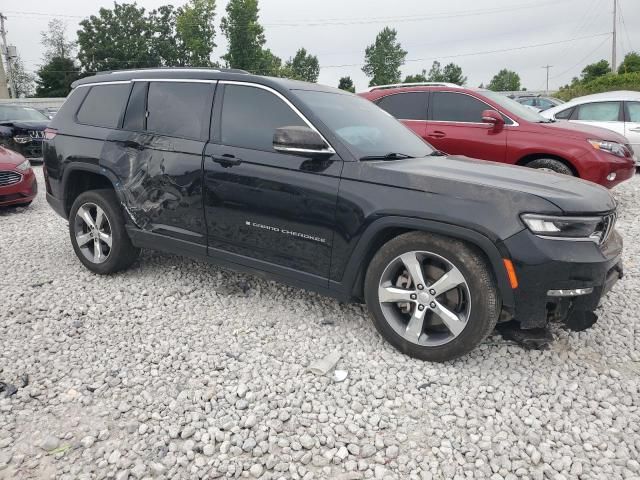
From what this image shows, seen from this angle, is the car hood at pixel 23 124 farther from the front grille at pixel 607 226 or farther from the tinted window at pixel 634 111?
the tinted window at pixel 634 111

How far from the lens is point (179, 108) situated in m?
3.77

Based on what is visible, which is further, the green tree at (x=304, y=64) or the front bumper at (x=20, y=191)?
the green tree at (x=304, y=64)

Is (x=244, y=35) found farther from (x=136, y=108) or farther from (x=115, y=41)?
(x=136, y=108)

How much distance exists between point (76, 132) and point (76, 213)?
0.74 meters

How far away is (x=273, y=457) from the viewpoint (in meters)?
2.23

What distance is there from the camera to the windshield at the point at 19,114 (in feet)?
37.0

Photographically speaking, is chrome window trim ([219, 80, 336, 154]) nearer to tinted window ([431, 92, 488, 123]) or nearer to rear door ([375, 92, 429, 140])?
rear door ([375, 92, 429, 140])

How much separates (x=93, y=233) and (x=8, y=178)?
3.75m

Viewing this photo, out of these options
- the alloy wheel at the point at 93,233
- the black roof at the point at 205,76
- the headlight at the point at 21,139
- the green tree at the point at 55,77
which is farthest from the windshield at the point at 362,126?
the green tree at the point at 55,77

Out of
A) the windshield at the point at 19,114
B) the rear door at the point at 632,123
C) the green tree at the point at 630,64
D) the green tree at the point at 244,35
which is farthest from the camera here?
the green tree at the point at 244,35

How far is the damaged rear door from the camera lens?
143 inches

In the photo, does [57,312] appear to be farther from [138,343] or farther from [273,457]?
[273,457]

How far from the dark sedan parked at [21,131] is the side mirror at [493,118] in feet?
31.9

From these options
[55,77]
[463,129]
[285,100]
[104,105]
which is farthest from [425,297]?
[55,77]
